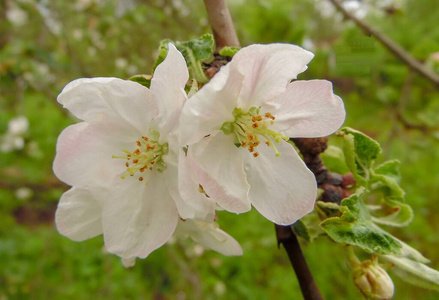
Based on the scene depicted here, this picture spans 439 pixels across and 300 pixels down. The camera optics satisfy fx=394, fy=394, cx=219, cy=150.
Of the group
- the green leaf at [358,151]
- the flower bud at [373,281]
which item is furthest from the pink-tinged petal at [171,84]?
the flower bud at [373,281]

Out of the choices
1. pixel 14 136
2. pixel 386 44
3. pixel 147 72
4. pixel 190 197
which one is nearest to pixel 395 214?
pixel 190 197

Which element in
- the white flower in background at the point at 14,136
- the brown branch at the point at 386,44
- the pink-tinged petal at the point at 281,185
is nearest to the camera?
the pink-tinged petal at the point at 281,185

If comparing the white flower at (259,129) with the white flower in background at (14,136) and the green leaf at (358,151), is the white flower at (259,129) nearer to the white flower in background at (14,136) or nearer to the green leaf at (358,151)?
the green leaf at (358,151)

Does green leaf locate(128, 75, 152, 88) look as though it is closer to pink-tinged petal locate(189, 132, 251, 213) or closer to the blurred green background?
pink-tinged petal locate(189, 132, 251, 213)

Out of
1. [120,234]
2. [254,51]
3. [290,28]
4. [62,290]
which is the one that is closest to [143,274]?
[62,290]

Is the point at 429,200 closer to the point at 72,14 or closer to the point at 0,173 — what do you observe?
the point at 72,14

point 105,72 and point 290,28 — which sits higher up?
point 290,28


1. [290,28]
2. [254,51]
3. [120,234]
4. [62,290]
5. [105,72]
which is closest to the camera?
[254,51]
